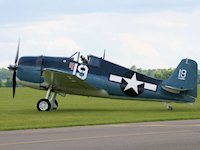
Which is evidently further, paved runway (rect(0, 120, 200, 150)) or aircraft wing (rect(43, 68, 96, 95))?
aircraft wing (rect(43, 68, 96, 95))

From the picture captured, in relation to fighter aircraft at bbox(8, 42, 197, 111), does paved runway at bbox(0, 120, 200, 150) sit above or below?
below

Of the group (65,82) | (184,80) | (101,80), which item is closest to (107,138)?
(65,82)

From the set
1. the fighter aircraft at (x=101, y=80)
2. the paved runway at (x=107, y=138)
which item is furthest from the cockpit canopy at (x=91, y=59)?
the paved runway at (x=107, y=138)

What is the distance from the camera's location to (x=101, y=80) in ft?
82.4

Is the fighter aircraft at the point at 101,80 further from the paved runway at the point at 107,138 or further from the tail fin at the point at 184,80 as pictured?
the paved runway at the point at 107,138

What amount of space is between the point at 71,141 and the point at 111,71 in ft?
44.6

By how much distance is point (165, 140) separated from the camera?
11.7 m

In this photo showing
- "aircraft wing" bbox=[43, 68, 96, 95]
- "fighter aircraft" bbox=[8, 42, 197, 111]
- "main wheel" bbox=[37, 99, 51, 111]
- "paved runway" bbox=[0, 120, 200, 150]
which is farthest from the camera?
"fighter aircraft" bbox=[8, 42, 197, 111]

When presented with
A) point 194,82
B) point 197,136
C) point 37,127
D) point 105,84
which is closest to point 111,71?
point 105,84

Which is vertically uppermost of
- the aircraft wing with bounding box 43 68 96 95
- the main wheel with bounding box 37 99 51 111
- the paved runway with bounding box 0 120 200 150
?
the aircraft wing with bounding box 43 68 96 95

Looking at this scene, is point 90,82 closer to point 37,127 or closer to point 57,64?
point 57,64

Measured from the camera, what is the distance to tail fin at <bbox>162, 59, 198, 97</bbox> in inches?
997

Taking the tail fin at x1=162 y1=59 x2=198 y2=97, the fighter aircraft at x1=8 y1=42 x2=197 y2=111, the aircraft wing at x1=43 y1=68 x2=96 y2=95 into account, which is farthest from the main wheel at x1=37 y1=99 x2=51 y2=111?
the tail fin at x1=162 y1=59 x2=198 y2=97

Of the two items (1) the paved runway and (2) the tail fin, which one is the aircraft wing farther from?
(1) the paved runway
